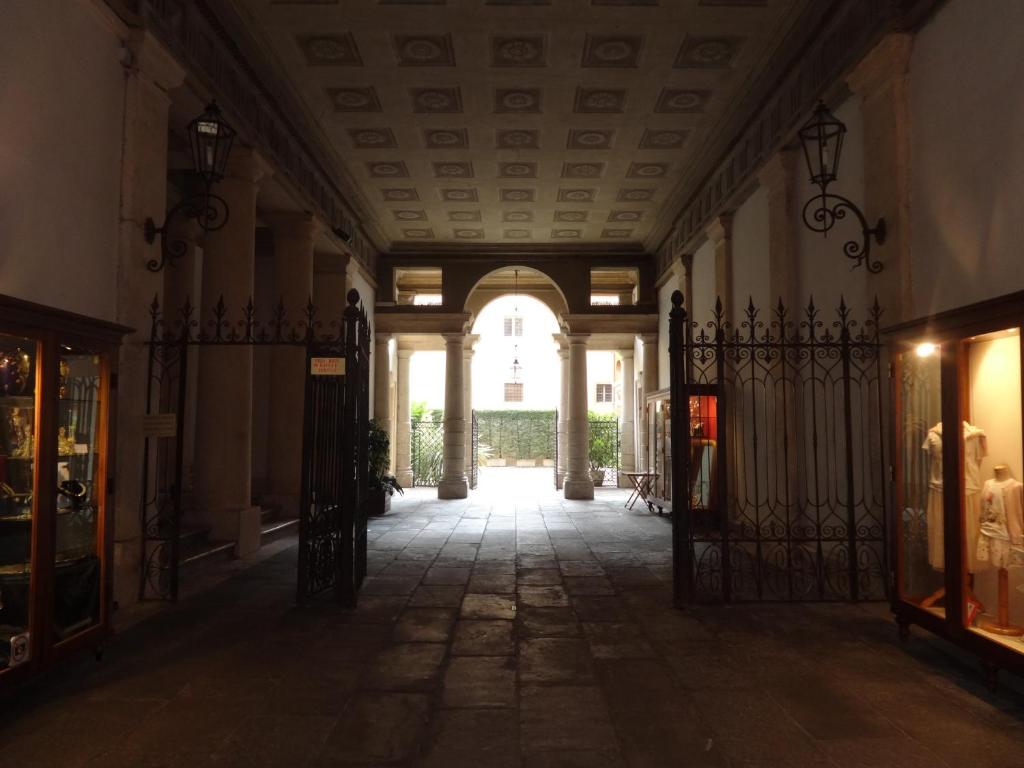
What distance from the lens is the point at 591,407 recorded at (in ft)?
117

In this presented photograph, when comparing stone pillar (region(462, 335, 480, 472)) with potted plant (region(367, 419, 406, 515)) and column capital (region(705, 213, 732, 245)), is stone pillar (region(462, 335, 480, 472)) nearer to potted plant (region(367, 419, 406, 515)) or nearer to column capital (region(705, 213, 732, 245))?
potted plant (region(367, 419, 406, 515))

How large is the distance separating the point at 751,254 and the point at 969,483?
5.82 meters

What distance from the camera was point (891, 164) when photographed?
18.9 ft

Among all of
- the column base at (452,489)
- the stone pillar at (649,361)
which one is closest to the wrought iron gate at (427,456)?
the column base at (452,489)

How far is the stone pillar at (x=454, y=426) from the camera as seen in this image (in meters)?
15.9

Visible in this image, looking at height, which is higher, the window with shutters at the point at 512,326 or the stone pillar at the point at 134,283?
the window with shutters at the point at 512,326

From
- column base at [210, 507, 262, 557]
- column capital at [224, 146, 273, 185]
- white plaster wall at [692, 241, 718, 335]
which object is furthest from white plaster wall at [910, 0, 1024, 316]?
column base at [210, 507, 262, 557]

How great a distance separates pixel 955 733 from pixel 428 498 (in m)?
13.2

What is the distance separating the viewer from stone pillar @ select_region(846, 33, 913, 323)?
18.7 ft

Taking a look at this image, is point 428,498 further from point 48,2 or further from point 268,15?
point 48,2

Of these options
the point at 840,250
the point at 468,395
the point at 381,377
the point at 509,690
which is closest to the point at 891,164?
the point at 840,250

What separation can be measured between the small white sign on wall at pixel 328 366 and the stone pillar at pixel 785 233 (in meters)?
5.20

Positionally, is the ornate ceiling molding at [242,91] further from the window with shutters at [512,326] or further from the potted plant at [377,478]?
the window with shutters at [512,326]

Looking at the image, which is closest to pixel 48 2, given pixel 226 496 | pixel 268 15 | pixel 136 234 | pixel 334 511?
pixel 136 234
